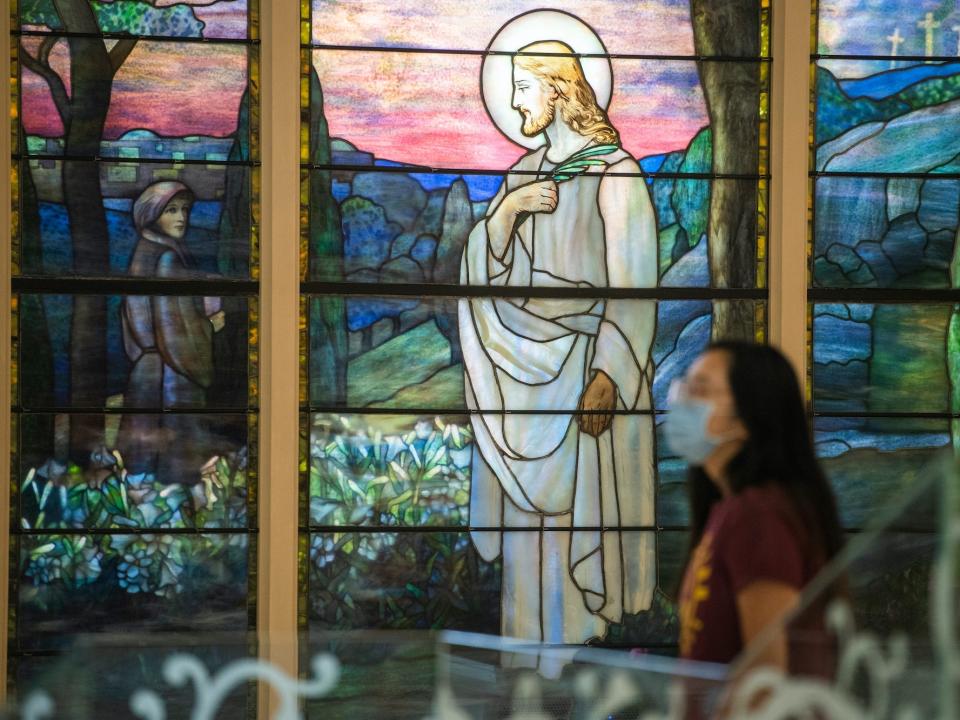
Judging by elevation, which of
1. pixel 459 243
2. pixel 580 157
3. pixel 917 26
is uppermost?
pixel 917 26

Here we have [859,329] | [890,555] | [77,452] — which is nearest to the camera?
[890,555]

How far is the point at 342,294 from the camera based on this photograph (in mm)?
4398

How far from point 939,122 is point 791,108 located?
54 cm

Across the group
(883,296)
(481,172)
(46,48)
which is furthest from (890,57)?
(46,48)

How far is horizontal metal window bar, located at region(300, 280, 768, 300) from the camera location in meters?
4.39

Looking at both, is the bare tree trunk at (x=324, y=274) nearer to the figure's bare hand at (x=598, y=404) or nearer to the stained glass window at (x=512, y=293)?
the stained glass window at (x=512, y=293)

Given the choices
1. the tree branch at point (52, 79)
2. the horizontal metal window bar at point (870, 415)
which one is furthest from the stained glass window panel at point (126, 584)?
the horizontal metal window bar at point (870, 415)

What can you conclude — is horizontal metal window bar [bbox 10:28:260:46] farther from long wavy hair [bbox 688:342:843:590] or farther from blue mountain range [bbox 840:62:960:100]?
long wavy hair [bbox 688:342:843:590]

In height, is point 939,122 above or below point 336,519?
above

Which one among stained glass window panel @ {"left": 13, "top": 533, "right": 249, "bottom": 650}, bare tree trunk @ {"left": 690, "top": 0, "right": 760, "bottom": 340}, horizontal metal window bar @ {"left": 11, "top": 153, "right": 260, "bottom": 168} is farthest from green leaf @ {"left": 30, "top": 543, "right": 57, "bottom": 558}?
bare tree trunk @ {"left": 690, "top": 0, "right": 760, "bottom": 340}

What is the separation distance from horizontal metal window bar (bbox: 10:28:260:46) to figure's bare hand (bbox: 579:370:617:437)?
1.55m

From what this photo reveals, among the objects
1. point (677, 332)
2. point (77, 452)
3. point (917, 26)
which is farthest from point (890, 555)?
point (917, 26)

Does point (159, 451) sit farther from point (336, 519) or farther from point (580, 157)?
point (580, 157)

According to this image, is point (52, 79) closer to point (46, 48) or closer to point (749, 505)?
point (46, 48)
